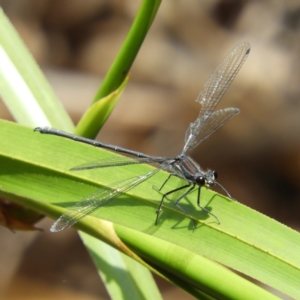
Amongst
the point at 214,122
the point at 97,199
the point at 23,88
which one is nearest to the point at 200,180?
the point at 214,122

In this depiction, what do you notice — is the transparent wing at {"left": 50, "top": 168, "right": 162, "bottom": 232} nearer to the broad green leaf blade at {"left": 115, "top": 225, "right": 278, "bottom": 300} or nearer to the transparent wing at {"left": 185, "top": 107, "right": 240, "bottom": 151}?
the broad green leaf blade at {"left": 115, "top": 225, "right": 278, "bottom": 300}

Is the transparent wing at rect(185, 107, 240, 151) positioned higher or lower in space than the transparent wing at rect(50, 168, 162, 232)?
lower

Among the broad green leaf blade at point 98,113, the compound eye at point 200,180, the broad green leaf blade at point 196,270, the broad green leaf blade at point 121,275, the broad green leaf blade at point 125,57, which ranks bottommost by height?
the broad green leaf blade at point 121,275

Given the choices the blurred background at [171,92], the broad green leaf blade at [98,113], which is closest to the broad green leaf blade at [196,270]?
the broad green leaf blade at [98,113]

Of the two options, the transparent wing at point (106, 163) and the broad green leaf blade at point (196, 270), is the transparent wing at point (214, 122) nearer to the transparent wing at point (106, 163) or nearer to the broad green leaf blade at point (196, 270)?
the transparent wing at point (106, 163)

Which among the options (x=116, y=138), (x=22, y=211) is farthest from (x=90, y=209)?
(x=116, y=138)

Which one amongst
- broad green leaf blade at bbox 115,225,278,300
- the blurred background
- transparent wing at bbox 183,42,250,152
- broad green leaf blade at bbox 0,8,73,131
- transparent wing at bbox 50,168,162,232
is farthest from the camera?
the blurred background

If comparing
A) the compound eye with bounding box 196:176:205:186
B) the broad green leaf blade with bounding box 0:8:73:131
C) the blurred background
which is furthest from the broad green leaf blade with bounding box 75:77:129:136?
the blurred background
